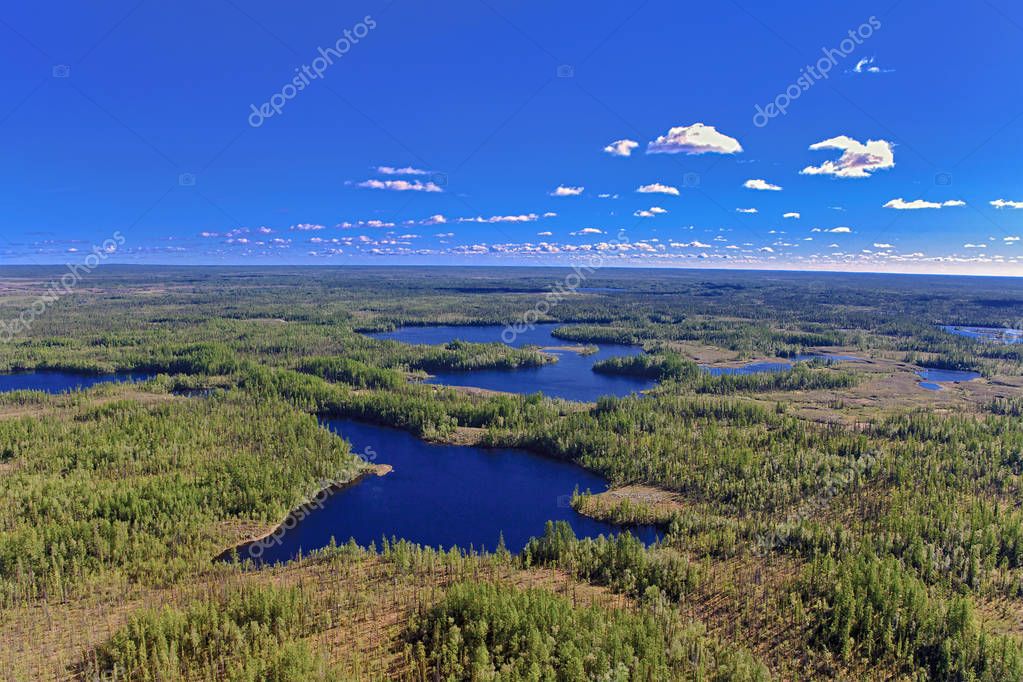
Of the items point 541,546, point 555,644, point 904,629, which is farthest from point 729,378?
point 555,644

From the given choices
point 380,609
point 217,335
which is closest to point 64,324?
point 217,335

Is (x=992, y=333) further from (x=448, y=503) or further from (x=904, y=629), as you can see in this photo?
(x=448, y=503)

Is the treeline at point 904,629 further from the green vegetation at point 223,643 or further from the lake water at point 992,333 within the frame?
the lake water at point 992,333

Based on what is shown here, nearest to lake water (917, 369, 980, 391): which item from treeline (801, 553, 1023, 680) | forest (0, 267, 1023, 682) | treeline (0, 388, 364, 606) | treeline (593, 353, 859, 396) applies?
forest (0, 267, 1023, 682)

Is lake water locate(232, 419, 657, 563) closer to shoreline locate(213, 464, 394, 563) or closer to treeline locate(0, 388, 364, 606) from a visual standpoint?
shoreline locate(213, 464, 394, 563)

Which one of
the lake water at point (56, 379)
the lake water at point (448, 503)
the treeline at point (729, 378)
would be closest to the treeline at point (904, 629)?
the lake water at point (448, 503)
